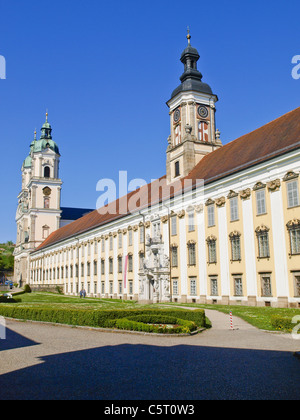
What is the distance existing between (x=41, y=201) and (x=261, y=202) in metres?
78.7

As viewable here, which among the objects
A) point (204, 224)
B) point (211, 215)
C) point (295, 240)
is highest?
point (211, 215)

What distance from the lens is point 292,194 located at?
31312 millimetres

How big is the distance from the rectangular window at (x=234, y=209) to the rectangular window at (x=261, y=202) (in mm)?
2461

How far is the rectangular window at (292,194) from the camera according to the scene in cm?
3094

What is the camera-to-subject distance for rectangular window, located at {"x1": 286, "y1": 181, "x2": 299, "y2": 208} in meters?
30.9

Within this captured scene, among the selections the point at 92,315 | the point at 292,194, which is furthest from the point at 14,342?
the point at 292,194

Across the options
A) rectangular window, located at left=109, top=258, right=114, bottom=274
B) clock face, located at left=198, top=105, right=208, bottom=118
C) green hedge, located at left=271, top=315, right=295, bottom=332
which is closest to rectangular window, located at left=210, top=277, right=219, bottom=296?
green hedge, located at left=271, top=315, right=295, bottom=332

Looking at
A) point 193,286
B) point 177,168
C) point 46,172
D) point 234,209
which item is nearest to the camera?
point 234,209

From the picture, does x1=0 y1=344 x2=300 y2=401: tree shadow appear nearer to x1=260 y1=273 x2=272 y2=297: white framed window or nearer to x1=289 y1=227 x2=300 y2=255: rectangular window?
x1=289 y1=227 x2=300 y2=255: rectangular window

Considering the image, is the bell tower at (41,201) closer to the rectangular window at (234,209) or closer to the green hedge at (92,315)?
the rectangular window at (234,209)

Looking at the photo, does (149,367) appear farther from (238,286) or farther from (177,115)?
(177,115)

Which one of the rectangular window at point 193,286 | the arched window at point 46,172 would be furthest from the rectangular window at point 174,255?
the arched window at point 46,172
